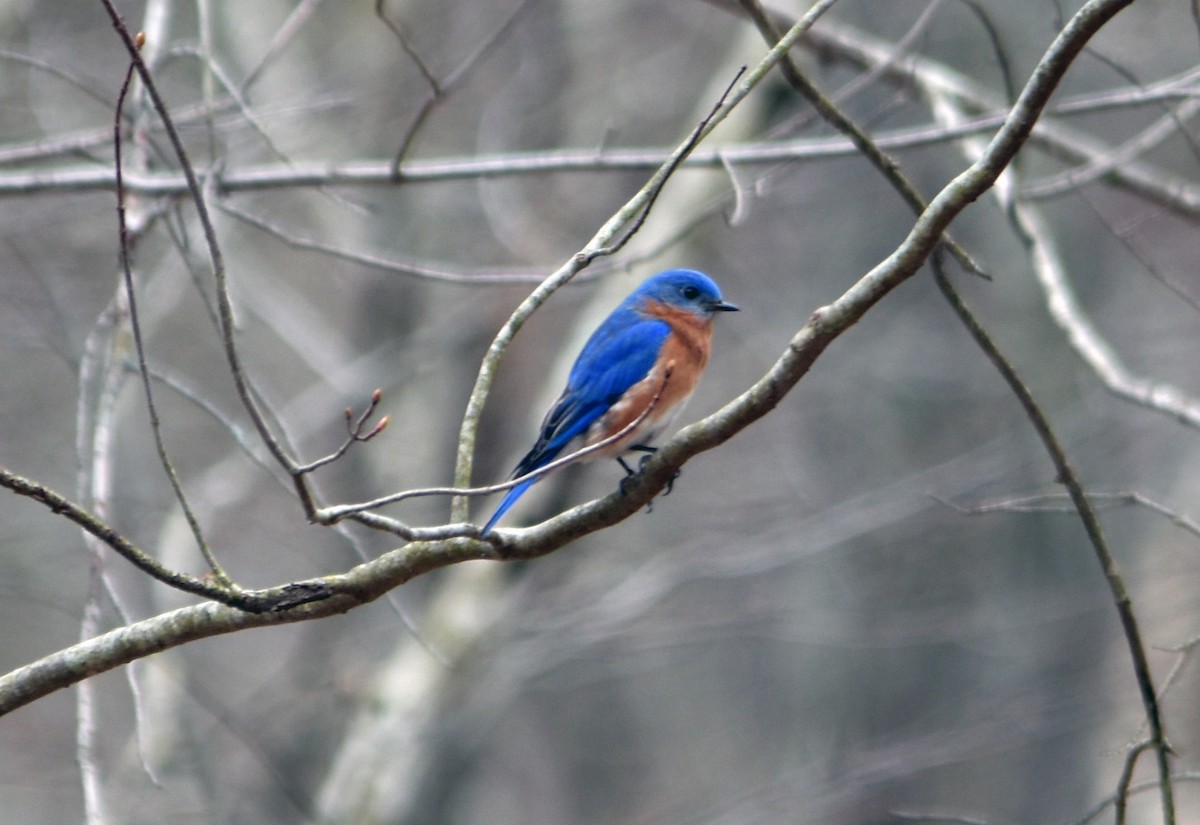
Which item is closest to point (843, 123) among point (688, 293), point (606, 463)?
point (688, 293)

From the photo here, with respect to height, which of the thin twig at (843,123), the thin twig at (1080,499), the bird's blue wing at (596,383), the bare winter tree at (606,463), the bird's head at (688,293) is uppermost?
the bare winter tree at (606,463)

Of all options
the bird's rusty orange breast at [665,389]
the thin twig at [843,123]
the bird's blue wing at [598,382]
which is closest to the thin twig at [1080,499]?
the thin twig at [843,123]

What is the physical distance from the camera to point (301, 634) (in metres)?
8.60

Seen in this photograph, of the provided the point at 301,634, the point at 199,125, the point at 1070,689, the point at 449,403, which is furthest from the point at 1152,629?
the point at 199,125

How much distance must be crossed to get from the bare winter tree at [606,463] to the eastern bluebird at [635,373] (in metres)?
0.65

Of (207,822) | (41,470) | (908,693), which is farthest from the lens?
(908,693)

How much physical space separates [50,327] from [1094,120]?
8122 millimetres

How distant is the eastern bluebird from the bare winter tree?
2.14 ft

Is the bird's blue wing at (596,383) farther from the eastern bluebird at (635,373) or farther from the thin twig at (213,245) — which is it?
the thin twig at (213,245)

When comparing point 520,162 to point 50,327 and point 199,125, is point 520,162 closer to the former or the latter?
point 199,125

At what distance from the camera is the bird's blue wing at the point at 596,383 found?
432cm

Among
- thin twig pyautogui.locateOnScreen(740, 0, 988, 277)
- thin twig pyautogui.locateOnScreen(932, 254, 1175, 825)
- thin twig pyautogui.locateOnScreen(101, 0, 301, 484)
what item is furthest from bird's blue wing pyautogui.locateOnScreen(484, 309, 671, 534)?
thin twig pyautogui.locateOnScreen(101, 0, 301, 484)

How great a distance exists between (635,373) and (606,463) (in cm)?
311

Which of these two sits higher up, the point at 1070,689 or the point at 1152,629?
the point at 1152,629
